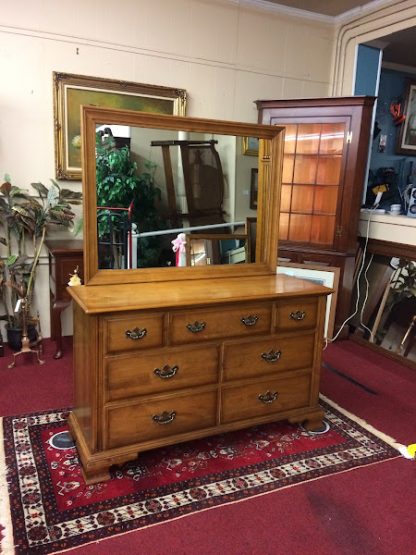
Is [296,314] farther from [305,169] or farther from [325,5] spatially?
[325,5]

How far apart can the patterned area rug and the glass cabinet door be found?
1.75 m

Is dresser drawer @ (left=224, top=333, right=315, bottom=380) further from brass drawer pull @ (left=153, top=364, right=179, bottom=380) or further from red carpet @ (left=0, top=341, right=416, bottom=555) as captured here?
red carpet @ (left=0, top=341, right=416, bottom=555)

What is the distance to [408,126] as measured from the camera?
4.75 meters

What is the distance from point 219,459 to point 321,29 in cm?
382

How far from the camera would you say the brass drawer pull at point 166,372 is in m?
1.97

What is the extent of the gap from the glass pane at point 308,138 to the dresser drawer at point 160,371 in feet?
7.54

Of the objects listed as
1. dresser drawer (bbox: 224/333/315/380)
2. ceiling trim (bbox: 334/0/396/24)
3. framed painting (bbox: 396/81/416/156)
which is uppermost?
ceiling trim (bbox: 334/0/396/24)

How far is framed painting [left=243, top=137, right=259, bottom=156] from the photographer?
93.3 inches

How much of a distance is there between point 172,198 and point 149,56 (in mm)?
1803

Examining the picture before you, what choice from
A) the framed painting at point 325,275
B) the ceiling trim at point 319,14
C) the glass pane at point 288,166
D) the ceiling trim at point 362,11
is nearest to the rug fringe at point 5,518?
the framed painting at point 325,275

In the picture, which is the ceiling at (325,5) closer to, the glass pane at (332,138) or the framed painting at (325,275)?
the glass pane at (332,138)

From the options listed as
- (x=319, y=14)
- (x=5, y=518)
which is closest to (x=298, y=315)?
(x=5, y=518)

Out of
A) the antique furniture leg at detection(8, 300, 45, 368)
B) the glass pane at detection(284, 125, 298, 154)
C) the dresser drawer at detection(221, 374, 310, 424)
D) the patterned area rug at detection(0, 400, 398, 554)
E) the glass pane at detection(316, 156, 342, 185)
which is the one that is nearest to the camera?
the patterned area rug at detection(0, 400, 398, 554)

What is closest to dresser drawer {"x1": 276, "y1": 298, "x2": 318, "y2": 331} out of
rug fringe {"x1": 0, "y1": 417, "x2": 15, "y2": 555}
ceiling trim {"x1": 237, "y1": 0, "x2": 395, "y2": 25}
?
rug fringe {"x1": 0, "y1": 417, "x2": 15, "y2": 555}
